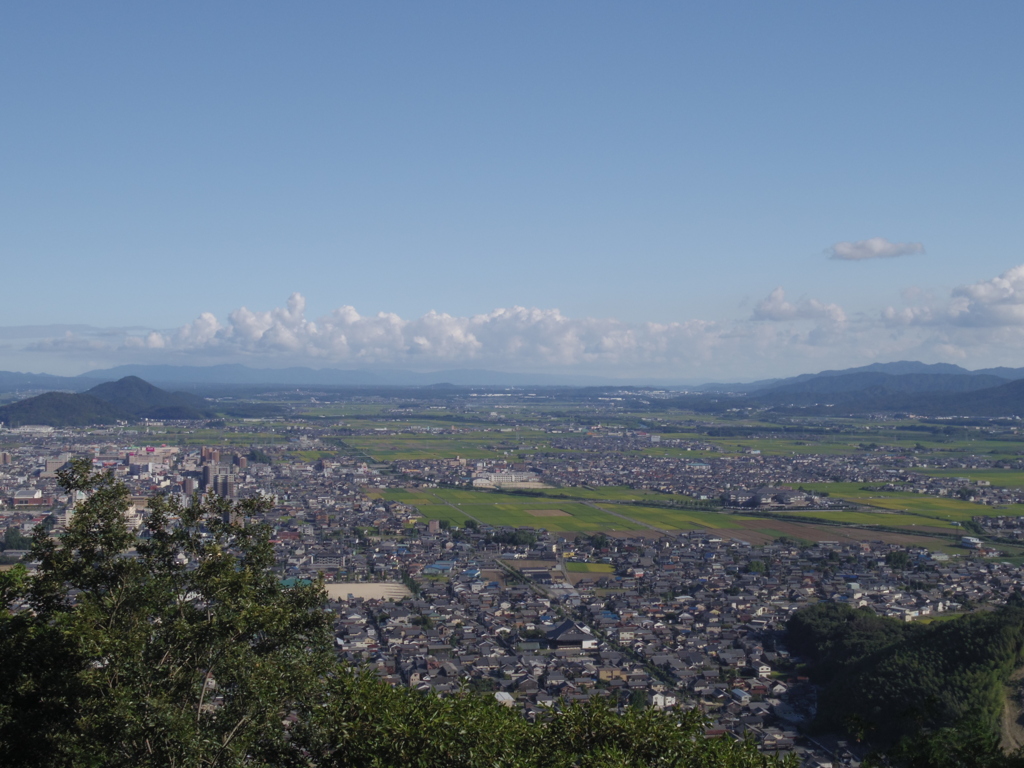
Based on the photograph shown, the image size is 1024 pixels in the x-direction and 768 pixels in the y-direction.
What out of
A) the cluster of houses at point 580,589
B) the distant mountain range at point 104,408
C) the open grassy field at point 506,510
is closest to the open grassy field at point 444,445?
the cluster of houses at point 580,589

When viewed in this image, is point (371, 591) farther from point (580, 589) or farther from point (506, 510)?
point (506, 510)

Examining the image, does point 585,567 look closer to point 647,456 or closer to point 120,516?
point 120,516

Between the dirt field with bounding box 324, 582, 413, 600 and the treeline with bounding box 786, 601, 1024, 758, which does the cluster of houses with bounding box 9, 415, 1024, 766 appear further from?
the treeline with bounding box 786, 601, 1024, 758

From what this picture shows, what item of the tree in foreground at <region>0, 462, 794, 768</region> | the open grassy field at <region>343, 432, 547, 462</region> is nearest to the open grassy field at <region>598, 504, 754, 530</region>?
the open grassy field at <region>343, 432, 547, 462</region>

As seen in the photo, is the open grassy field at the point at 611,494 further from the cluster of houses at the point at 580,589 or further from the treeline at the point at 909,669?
the treeline at the point at 909,669

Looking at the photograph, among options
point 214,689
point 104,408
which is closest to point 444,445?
point 104,408

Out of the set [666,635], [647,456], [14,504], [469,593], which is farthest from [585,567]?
[647,456]
